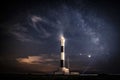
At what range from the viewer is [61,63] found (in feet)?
398

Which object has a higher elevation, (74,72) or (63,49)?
(63,49)

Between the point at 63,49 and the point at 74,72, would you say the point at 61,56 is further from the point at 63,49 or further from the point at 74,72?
the point at 74,72

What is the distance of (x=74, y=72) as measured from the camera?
12862cm

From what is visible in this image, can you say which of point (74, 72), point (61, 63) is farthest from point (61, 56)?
point (74, 72)

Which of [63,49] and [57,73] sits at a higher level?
[63,49]

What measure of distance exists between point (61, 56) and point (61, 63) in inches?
130

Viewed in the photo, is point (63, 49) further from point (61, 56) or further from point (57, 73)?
point (57, 73)

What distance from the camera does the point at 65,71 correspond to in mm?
A: 121812

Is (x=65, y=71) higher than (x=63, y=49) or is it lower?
lower

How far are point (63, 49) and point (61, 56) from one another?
10.9 ft

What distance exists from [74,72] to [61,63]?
10.9 meters

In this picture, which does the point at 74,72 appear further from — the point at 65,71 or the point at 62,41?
the point at 62,41

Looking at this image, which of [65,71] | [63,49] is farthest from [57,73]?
[63,49]

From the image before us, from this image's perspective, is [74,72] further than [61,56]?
Yes
